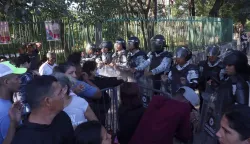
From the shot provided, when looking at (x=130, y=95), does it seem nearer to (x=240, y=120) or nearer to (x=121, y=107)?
(x=121, y=107)

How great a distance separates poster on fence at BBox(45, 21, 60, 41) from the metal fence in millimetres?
169

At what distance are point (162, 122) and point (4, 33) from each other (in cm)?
542

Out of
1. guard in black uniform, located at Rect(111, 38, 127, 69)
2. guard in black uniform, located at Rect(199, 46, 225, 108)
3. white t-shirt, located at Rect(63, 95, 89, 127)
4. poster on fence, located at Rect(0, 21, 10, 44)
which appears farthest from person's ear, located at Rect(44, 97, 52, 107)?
guard in black uniform, located at Rect(111, 38, 127, 69)

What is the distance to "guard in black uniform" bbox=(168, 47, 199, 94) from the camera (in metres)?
6.05

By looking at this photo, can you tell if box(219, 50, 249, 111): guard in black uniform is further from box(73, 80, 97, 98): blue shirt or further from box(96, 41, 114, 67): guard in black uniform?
box(96, 41, 114, 67): guard in black uniform

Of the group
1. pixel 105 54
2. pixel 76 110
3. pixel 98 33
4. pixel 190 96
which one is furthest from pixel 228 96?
pixel 98 33

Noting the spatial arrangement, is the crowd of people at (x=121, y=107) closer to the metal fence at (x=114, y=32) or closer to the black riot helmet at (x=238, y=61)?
the black riot helmet at (x=238, y=61)

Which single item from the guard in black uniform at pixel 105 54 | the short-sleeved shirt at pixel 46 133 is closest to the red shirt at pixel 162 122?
the short-sleeved shirt at pixel 46 133

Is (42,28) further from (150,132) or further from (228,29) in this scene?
(228,29)

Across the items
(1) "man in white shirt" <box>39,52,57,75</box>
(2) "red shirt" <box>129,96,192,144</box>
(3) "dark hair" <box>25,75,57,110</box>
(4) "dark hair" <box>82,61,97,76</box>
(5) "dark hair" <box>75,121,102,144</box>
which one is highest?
(3) "dark hair" <box>25,75,57,110</box>

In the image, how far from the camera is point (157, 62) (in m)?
7.32

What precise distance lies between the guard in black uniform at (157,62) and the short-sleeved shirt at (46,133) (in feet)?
14.8

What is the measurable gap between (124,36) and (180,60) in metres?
5.26

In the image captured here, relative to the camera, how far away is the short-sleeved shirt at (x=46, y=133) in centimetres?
245
